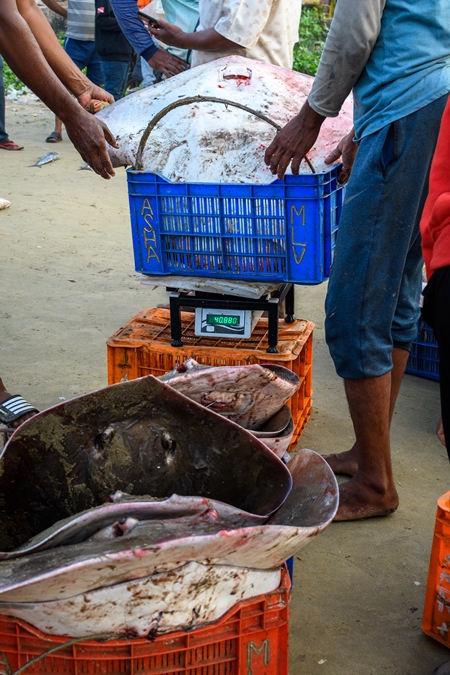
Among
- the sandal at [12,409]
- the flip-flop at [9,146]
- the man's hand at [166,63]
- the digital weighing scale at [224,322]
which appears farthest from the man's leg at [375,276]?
the flip-flop at [9,146]

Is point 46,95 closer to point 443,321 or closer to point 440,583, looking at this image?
point 443,321

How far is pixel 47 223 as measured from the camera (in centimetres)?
659

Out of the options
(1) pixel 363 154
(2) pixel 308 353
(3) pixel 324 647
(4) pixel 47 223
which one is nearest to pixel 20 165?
(4) pixel 47 223

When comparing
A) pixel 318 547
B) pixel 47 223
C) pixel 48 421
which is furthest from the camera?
pixel 47 223

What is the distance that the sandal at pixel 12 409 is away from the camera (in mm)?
3148

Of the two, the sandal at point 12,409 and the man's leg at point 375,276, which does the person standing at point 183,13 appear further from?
the man's leg at point 375,276

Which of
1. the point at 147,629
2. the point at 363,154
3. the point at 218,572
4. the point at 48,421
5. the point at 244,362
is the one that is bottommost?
the point at 244,362

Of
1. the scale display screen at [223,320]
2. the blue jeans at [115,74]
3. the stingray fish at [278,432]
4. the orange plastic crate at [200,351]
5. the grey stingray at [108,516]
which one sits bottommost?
the orange plastic crate at [200,351]

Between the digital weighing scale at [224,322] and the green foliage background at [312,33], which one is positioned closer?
the digital weighing scale at [224,322]

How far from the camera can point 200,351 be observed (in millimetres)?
3078

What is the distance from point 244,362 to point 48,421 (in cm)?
129

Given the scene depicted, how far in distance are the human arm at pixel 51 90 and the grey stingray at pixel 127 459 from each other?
4.11 ft

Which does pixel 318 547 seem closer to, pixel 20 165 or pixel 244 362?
pixel 244 362

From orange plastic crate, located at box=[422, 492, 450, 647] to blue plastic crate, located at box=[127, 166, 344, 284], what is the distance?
42.9 inches
